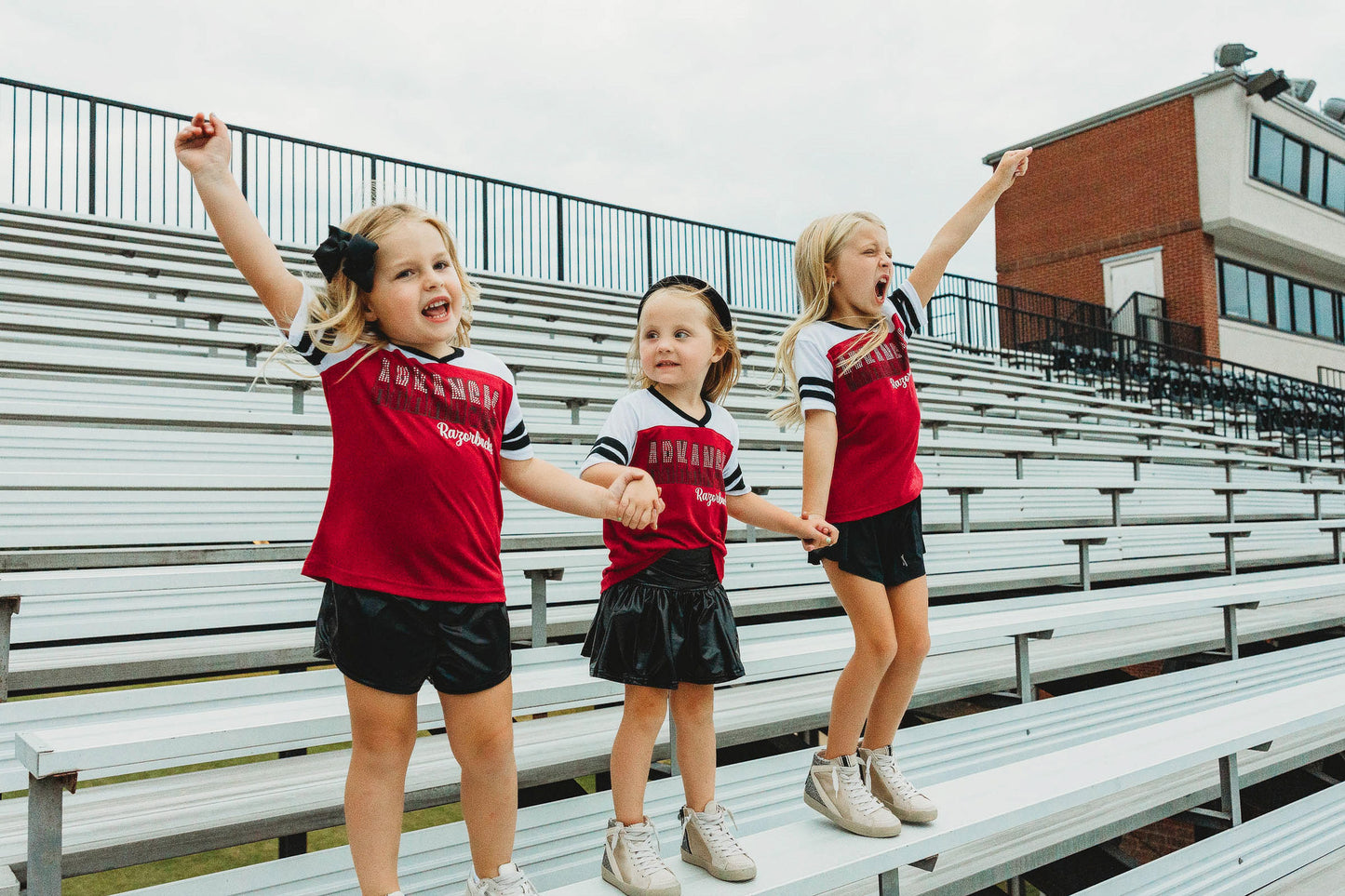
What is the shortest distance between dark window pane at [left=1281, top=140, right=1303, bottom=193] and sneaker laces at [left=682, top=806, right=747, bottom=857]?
61.2 ft

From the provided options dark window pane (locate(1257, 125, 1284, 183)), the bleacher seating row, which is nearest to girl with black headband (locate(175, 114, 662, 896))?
the bleacher seating row

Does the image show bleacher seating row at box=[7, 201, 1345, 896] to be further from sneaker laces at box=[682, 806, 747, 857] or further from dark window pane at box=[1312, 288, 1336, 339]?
dark window pane at box=[1312, 288, 1336, 339]

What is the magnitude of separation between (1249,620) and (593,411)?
3247mm

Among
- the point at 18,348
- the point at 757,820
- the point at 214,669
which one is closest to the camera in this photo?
the point at 757,820

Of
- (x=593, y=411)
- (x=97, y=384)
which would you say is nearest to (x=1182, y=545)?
(x=593, y=411)

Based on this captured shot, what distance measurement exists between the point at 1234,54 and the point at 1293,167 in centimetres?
244

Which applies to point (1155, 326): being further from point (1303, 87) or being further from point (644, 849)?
point (644, 849)

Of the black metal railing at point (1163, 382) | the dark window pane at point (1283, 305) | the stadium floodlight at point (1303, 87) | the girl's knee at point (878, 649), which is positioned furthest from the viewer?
the stadium floodlight at point (1303, 87)

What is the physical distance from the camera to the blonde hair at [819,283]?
5.67ft

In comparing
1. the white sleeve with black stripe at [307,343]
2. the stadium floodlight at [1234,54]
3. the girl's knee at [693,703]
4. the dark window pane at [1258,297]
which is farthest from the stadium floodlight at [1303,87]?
the white sleeve with black stripe at [307,343]

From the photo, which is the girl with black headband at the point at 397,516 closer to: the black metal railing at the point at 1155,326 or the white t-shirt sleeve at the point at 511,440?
the white t-shirt sleeve at the point at 511,440

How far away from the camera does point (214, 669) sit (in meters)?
1.99

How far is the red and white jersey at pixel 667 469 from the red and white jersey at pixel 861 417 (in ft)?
0.81

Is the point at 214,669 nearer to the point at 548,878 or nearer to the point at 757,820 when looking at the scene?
the point at 548,878
